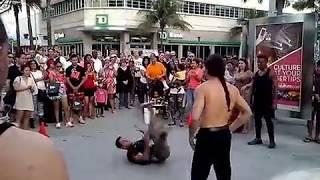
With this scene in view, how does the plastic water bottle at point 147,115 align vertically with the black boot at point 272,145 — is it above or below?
above

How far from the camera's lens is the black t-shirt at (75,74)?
434 inches

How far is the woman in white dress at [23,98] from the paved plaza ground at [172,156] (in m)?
0.71

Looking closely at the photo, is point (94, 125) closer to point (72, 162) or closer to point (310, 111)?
point (72, 162)

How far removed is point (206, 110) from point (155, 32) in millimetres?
38613

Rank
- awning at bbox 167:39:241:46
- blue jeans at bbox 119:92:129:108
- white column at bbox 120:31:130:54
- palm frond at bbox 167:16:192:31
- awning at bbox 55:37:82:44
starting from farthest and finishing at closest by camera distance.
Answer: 1. awning at bbox 167:39:241:46
2. awning at bbox 55:37:82:44
3. white column at bbox 120:31:130:54
4. palm frond at bbox 167:16:192:31
5. blue jeans at bbox 119:92:129:108

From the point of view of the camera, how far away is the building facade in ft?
135

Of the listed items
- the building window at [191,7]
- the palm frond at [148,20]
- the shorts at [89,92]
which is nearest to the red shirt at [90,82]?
the shorts at [89,92]

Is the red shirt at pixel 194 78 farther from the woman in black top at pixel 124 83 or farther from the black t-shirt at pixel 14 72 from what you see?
the black t-shirt at pixel 14 72

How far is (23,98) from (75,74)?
2219 millimetres

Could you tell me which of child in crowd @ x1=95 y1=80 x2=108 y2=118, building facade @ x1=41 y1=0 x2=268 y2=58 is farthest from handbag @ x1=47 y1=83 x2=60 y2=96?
building facade @ x1=41 y1=0 x2=268 y2=58

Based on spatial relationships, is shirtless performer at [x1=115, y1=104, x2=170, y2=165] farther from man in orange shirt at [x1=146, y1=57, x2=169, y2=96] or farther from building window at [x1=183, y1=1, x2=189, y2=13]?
building window at [x1=183, y1=1, x2=189, y2=13]

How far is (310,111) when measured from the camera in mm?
9125

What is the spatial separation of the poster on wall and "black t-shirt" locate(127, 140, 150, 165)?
4.01m

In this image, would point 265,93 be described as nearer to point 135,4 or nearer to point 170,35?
point 135,4
